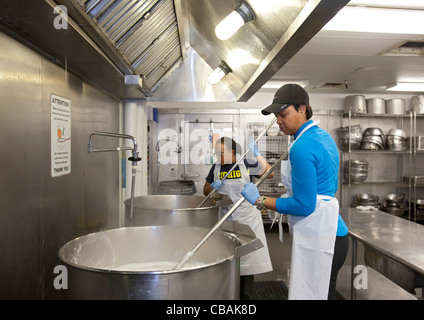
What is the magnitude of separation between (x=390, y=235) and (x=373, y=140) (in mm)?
3091

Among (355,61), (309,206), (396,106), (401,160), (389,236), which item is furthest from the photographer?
(401,160)

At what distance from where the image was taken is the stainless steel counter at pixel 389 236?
1677 mm

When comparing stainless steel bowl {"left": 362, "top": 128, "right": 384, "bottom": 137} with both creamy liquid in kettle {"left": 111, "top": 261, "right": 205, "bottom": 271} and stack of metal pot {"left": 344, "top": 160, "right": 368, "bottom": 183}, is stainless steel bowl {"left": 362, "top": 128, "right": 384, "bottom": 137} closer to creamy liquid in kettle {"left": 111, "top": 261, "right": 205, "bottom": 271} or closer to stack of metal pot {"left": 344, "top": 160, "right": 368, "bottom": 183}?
stack of metal pot {"left": 344, "top": 160, "right": 368, "bottom": 183}

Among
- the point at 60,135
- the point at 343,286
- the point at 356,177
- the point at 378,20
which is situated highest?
the point at 378,20

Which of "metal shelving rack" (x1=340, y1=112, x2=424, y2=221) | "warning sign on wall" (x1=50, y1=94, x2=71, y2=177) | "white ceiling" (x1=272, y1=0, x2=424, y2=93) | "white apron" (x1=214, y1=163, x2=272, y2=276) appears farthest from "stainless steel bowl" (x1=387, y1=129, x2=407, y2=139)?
"warning sign on wall" (x1=50, y1=94, x2=71, y2=177)

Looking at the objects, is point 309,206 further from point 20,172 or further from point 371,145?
point 371,145

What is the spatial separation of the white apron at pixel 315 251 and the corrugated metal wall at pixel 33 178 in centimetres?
103

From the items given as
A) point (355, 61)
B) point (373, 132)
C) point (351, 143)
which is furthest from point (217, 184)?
point (373, 132)

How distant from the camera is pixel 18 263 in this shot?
1261 mm

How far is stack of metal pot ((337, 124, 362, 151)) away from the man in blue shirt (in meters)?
3.55

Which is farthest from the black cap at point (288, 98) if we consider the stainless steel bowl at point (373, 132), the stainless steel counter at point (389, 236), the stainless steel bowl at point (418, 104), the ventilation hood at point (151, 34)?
the stainless steel bowl at point (418, 104)

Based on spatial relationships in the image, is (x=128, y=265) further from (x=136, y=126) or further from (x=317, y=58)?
(x=317, y=58)

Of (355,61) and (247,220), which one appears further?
(355,61)

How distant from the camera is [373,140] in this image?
4.86 m
